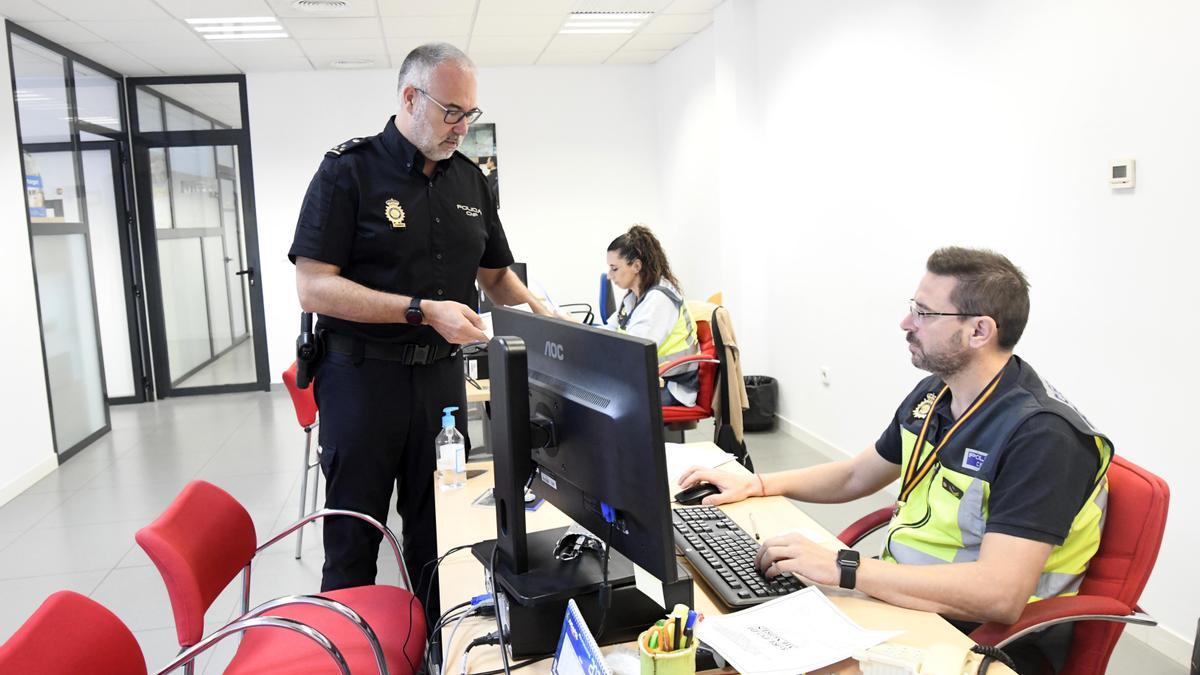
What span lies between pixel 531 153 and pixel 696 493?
6342 millimetres

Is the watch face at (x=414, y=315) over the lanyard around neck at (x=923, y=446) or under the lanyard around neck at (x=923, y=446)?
over

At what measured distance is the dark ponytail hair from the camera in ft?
14.1

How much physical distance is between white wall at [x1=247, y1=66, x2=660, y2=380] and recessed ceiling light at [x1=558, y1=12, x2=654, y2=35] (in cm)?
139

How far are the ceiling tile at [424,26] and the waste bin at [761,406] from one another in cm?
320

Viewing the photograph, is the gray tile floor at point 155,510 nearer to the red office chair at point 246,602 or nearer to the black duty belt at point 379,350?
the red office chair at point 246,602

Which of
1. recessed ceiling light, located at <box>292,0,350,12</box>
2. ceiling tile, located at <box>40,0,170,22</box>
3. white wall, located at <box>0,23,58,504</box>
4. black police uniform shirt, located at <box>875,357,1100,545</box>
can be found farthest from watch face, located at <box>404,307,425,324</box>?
ceiling tile, located at <box>40,0,170,22</box>

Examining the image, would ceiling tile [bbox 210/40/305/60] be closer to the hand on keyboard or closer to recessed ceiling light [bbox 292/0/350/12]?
recessed ceiling light [bbox 292/0/350/12]

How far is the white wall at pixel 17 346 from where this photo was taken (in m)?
4.72

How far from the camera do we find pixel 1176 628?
8.29 ft

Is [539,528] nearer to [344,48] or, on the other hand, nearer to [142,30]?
[142,30]

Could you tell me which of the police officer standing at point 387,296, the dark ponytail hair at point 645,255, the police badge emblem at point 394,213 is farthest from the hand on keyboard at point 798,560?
the dark ponytail hair at point 645,255

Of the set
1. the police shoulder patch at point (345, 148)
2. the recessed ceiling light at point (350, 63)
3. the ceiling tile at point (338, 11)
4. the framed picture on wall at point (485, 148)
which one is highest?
the recessed ceiling light at point (350, 63)

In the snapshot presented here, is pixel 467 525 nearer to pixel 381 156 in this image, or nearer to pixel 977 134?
pixel 381 156

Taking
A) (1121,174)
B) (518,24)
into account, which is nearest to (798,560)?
(1121,174)
